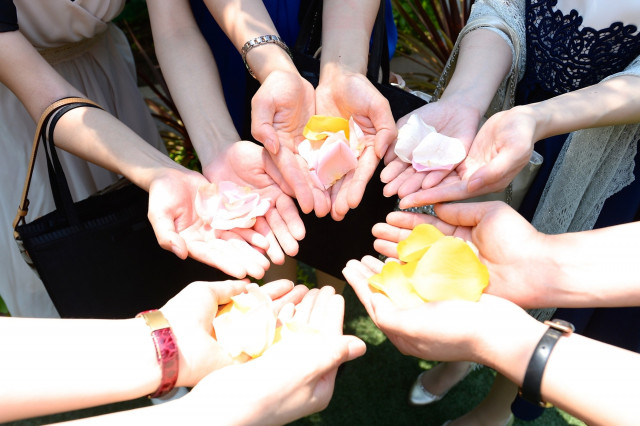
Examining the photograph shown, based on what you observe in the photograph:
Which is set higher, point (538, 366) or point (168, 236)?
point (168, 236)

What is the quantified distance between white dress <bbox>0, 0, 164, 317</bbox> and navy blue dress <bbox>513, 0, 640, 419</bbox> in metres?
1.50

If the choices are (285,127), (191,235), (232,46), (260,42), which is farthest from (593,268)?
(232,46)

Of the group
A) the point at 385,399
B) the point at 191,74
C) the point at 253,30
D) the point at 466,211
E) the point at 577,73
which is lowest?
the point at 385,399

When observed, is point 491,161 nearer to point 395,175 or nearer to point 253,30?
point 395,175

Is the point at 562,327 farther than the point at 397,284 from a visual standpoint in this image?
No

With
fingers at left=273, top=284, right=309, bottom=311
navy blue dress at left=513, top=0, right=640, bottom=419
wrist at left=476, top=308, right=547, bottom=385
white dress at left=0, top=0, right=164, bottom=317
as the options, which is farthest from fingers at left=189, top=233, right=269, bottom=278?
navy blue dress at left=513, top=0, right=640, bottom=419

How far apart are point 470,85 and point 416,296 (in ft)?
2.62

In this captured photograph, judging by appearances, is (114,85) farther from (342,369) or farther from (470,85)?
(342,369)

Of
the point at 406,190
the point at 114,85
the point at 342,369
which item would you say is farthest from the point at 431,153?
the point at 114,85

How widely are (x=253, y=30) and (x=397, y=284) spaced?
1049 mm

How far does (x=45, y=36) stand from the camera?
173 centimetres

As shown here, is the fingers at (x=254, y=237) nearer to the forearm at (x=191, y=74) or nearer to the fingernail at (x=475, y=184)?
the forearm at (x=191, y=74)

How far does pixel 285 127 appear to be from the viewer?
1776mm

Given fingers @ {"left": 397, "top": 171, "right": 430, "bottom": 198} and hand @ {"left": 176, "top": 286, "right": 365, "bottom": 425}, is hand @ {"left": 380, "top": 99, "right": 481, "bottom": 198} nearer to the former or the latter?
fingers @ {"left": 397, "top": 171, "right": 430, "bottom": 198}
